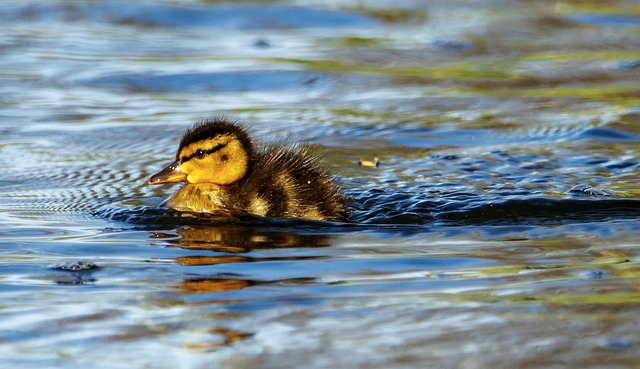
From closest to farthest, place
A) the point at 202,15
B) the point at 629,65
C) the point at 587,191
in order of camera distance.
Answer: the point at 587,191 < the point at 629,65 < the point at 202,15

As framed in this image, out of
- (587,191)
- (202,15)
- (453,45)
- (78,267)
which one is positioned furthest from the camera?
(202,15)

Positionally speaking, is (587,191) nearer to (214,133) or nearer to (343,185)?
(343,185)

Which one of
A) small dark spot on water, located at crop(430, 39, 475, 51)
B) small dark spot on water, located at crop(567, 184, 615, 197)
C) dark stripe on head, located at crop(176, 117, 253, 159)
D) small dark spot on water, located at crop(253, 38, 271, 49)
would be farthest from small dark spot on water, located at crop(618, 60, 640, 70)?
dark stripe on head, located at crop(176, 117, 253, 159)

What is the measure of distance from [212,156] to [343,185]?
0.95m

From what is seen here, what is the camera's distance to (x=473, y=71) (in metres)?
9.48

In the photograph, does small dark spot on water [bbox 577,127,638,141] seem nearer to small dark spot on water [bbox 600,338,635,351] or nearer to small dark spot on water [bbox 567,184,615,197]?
small dark spot on water [bbox 567,184,615,197]

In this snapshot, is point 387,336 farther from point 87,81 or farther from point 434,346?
point 87,81

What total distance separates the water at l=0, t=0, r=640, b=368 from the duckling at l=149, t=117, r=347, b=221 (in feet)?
0.39

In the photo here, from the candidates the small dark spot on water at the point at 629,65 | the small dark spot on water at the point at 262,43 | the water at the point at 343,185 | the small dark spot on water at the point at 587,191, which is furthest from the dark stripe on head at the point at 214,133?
the small dark spot on water at the point at 629,65

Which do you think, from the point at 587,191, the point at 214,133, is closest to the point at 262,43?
the point at 214,133

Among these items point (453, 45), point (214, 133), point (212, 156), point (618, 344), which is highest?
point (453, 45)

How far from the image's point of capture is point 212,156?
5.78 meters

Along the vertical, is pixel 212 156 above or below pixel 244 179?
above

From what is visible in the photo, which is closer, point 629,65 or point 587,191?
point 587,191
